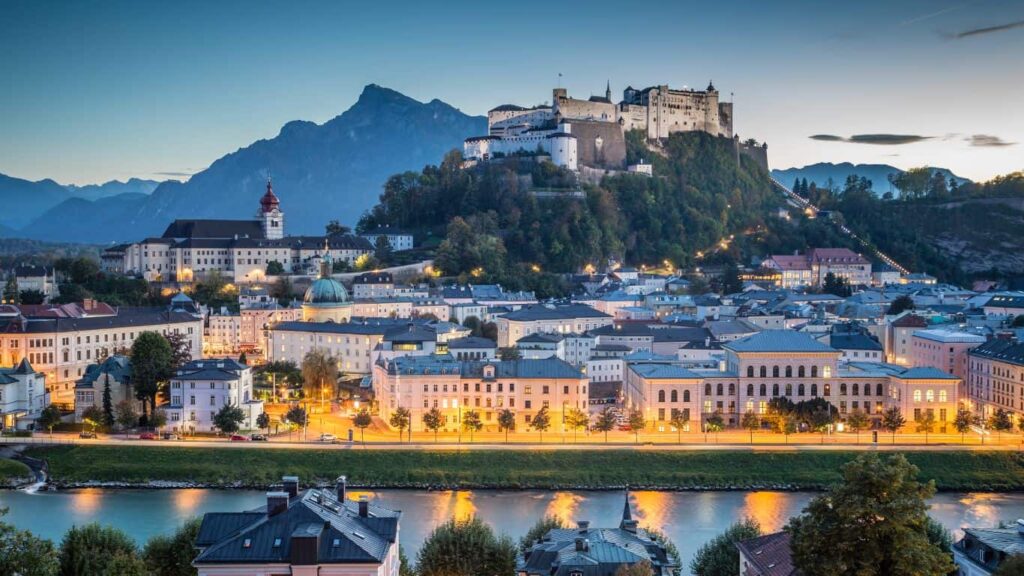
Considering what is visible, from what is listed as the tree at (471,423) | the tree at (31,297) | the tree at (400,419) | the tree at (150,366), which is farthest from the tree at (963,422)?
the tree at (31,297)

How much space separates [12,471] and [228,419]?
5.25 meters

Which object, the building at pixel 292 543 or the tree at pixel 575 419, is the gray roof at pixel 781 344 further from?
the building at pixel 292 543

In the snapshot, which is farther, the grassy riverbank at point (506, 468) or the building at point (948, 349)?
the building at point (948, 349)

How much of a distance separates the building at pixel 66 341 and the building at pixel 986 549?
27.0 metres

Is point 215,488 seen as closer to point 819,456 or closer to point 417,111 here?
point 819,456

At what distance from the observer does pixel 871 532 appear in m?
11.3

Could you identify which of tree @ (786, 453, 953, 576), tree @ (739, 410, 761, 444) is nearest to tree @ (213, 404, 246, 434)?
tree @ (739, 410, 761, 444)

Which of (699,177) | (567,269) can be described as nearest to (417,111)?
(699,177)

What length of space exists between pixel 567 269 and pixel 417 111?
113m

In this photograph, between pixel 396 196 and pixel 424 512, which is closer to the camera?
pixel 424 512

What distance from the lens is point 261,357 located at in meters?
40.1

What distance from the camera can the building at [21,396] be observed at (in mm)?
28812

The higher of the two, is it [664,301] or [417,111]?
[417,111]

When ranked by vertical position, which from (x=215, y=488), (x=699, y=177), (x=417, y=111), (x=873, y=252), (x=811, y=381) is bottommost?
(x=215, y=488)
